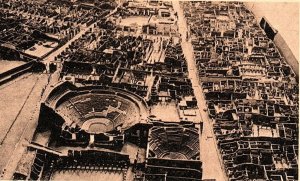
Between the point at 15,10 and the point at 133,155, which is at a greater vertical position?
the point at 15,10

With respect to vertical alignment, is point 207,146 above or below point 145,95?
below

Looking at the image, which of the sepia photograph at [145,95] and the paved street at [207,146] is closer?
the paved street at [207,146]

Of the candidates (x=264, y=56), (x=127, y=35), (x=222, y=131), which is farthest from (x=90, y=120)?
(x=264, y=56)

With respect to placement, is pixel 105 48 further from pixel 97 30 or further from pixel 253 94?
pixel 253 94

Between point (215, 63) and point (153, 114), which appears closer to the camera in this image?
point (153, 114)

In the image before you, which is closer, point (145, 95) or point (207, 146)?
point (207, 146)

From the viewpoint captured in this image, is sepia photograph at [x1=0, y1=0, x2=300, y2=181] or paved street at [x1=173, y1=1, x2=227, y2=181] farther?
sepia photograph at [x1=0, y1=0, x2=300, y2=181]

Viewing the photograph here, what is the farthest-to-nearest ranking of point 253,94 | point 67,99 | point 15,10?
point 15,10 < point 253,94 < point 67,99

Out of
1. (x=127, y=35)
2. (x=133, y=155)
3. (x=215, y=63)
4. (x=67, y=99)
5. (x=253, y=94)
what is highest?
(x=127, y=35)
